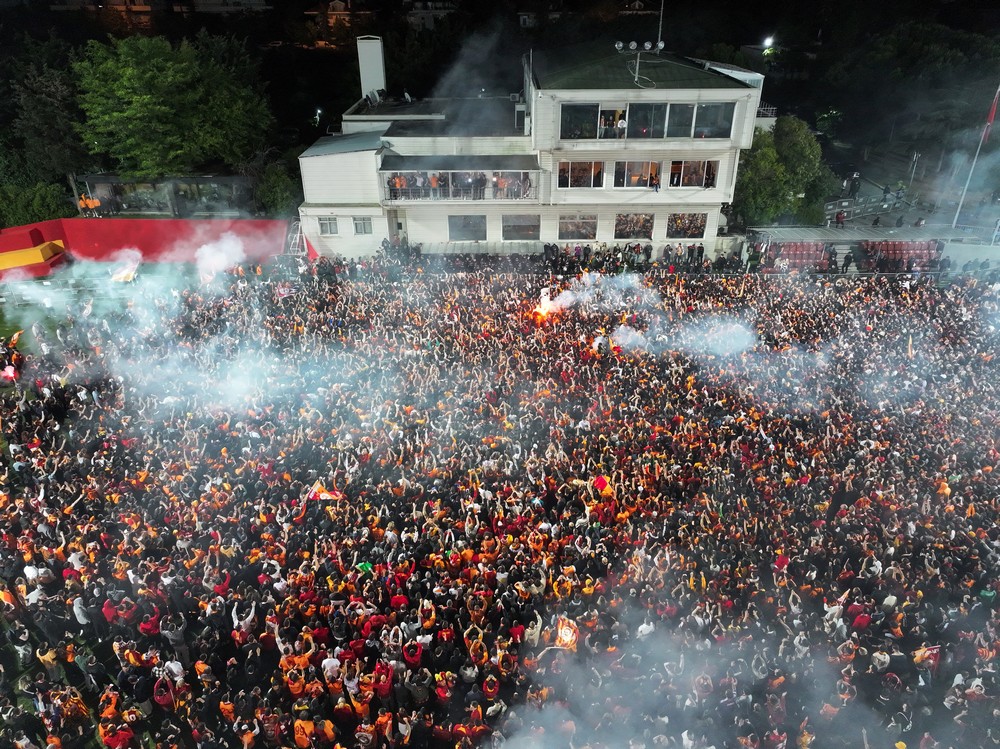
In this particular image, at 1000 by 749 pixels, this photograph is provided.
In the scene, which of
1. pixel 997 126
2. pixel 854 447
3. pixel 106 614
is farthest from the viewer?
pixel 997 126

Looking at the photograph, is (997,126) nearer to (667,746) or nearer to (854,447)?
(854,447)

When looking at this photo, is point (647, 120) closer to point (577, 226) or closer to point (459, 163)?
point (577, 226)

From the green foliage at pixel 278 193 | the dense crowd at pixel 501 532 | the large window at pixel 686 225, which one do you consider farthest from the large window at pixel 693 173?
the green foliage at pixel 278 193

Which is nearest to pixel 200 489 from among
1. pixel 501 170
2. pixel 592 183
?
pixel 501 170

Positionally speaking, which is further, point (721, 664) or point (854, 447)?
point (854, 447)

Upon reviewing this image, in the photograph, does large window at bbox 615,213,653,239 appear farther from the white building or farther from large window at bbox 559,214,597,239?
large window at bbox 559,214,597,239

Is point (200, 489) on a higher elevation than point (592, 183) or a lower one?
lower

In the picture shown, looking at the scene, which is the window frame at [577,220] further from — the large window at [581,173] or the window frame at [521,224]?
the large window at [581,173]
